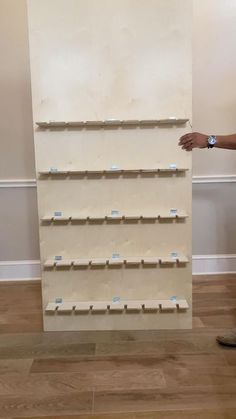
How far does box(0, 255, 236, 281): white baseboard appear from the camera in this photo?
3166 mm

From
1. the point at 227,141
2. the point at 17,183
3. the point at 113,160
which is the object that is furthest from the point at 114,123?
the point at 17,183

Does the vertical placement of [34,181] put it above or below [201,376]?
above

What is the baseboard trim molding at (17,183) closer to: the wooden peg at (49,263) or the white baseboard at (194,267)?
the white baseboard at (194,267)

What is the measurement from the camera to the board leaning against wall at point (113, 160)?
2.07m

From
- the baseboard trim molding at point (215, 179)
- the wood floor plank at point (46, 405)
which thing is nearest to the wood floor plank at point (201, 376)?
the wood floor plank at point (46, 405)

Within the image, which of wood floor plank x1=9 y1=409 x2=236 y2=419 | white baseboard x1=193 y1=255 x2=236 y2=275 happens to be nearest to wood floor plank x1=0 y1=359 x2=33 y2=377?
wood floor plank x1=9 y1=409 x2=236 y2=419

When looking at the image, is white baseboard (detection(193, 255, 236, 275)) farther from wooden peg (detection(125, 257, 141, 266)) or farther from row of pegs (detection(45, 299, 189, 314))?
wooden peg (detection(125, 257, 141, 266))

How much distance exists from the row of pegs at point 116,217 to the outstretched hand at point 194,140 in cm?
41

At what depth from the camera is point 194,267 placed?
3197 mm

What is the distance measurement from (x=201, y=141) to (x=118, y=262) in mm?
878

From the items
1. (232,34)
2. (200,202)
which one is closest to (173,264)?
(200,202)

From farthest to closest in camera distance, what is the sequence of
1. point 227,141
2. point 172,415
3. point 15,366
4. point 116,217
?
point 116,217 → point 227,141 → point 15,366 → point 172,415

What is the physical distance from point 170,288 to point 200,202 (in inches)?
43.9

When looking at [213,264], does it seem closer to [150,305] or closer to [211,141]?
[150,305]
